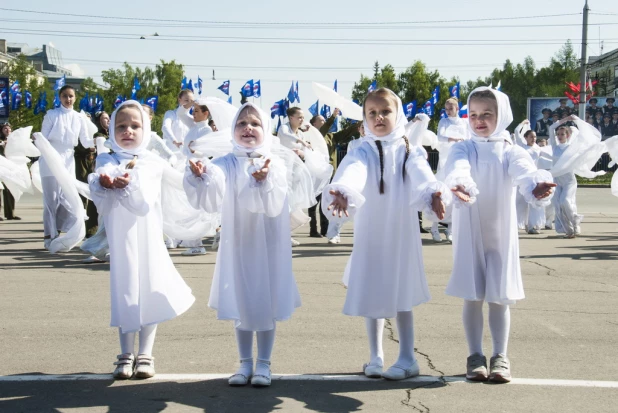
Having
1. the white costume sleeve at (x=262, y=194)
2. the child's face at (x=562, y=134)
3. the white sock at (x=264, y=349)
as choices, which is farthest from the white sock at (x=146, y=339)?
the child's face at (x=562, y=134)

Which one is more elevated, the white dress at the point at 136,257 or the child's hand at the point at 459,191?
the child's hand at the point at 459,191

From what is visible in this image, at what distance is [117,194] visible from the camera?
582 centimetres

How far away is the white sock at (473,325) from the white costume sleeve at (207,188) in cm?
177

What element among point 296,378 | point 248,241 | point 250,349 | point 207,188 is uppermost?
point 207,188

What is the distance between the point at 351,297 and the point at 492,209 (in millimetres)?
1075

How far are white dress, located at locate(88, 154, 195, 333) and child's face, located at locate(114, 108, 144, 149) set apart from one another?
0.14 m

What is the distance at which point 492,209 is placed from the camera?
19.4 feet

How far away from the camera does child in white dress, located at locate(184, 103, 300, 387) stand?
18.7ft

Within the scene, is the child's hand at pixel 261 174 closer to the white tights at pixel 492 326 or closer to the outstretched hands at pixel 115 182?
the outstretched hands at pixel 115 182

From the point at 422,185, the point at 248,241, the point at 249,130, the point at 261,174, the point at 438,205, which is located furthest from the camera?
the point at 249,130

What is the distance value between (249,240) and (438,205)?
123cm

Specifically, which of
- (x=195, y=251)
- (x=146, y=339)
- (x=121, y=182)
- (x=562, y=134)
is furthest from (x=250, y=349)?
(x=562, y=134)

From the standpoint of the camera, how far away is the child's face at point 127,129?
6117 millimetres

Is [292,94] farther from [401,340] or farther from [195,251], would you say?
[401,340]
